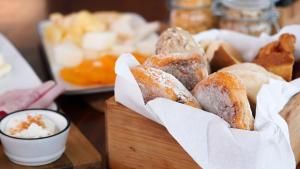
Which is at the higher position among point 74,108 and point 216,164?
point 216,164

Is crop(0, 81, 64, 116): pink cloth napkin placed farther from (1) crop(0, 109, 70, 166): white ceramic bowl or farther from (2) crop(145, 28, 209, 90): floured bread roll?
(2) crop(145, 28, 209, 90): floured bread roll

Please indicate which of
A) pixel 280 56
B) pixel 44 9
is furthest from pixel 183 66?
pixel 44 9

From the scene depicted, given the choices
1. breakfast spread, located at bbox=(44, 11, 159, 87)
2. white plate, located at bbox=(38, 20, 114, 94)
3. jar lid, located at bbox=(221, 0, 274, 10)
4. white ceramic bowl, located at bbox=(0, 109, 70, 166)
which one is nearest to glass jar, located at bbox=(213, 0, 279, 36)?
jar lid, located at bbox=(221, 0, 274, 10)

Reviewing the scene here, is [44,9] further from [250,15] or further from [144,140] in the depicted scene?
[144,140]

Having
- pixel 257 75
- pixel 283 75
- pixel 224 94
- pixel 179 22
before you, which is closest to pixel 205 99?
pixel 224 94

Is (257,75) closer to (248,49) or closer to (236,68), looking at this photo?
(236,68)

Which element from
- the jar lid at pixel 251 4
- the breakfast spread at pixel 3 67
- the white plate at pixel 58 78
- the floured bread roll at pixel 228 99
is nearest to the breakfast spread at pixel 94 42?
the white plate at pixel 58 78

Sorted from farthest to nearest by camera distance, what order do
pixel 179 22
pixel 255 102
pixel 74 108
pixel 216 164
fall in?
pixel 179 22 → pixel 74 108 → pixel 255 102 → pixel 216 164
